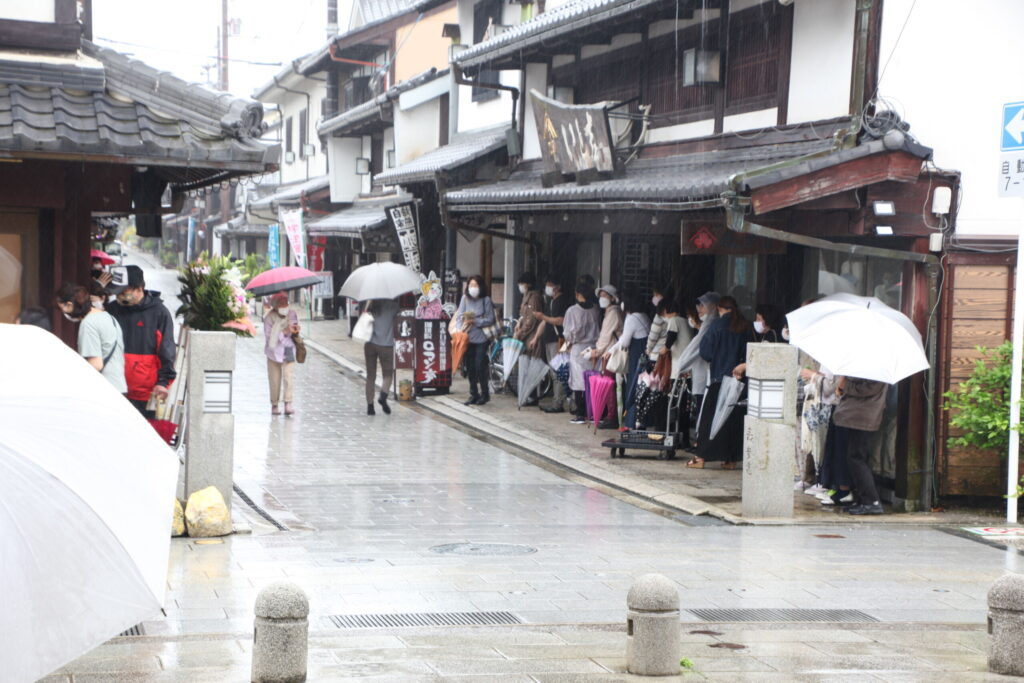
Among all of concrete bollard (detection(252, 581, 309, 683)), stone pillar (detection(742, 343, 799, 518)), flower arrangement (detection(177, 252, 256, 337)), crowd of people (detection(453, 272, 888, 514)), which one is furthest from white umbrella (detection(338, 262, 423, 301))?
concrete bollard (detection(252, 581, 309, 683))

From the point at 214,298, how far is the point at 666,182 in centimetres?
511

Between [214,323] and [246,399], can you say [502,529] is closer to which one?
[214,323]

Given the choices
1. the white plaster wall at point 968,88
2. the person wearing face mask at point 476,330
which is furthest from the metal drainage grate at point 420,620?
the person wearing face mask at point 476,330

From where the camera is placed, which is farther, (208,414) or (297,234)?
(297,234)

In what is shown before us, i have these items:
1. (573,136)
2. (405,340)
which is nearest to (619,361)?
(573,136)

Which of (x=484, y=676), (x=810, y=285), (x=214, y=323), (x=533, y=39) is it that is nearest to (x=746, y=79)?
(x=810, y=285)

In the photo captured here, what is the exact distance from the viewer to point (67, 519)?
139 inches

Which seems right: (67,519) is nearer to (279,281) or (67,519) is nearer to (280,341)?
(279,281)

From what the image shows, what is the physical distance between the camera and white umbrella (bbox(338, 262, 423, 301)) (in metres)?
19.1

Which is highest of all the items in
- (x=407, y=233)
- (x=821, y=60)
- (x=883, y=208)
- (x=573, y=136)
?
(x=821, y=60)

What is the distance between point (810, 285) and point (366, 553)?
7126 mm

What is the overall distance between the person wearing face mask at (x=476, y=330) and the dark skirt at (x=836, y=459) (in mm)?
8654

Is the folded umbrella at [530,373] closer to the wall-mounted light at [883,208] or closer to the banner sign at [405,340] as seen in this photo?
the banner sign at [405,340]

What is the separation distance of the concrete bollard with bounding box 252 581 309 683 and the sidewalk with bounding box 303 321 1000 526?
255 inches
